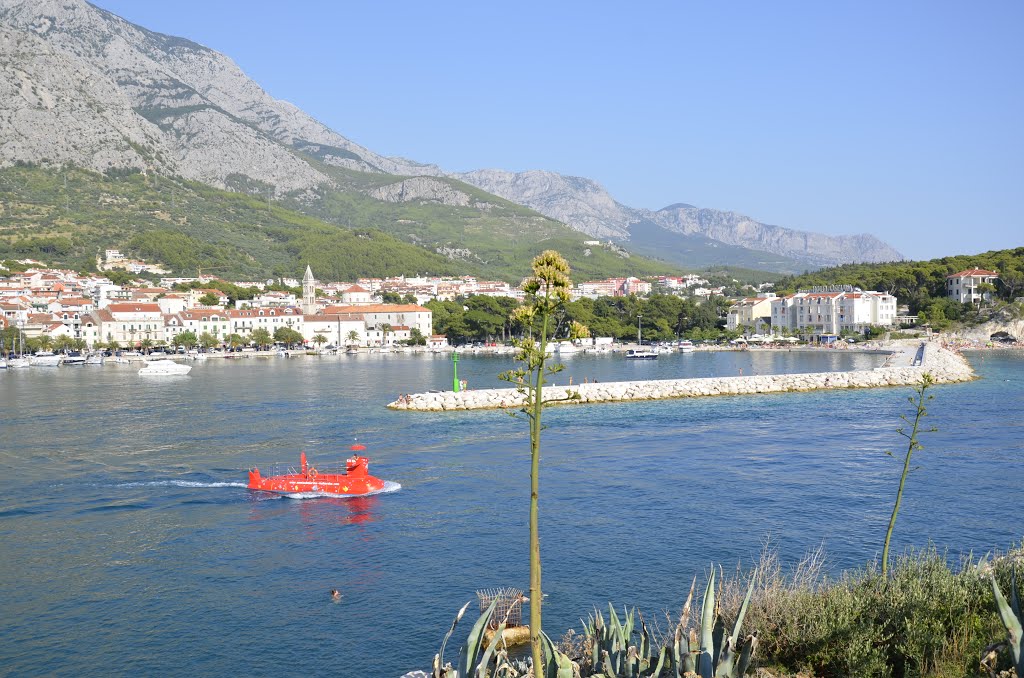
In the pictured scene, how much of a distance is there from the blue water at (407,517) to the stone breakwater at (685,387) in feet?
7.39

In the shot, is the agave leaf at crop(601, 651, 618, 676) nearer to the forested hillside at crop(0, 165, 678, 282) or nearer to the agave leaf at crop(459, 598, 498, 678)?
the agave leaf at crop(459, 598, 498, 678)

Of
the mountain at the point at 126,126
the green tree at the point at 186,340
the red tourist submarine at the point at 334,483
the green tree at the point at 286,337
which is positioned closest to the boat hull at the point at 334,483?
the red tourist submarine at the point at 334,483

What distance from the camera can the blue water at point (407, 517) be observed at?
37.7 feet

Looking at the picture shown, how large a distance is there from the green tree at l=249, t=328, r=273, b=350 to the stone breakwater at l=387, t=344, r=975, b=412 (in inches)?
1821

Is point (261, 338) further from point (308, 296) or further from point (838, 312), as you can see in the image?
point (838, 312)

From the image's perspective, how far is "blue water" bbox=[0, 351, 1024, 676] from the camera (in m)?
11.5

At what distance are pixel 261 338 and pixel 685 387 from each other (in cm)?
5252

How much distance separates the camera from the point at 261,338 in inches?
3174

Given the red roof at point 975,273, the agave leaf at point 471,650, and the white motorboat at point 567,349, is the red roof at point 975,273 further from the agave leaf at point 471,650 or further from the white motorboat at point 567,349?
the agave leaf at point 471,650

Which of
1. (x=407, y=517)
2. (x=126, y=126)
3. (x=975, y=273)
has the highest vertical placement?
(x=126, y=126)

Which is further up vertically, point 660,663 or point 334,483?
point 660,663

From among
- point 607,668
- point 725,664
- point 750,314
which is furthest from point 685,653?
point 750,314

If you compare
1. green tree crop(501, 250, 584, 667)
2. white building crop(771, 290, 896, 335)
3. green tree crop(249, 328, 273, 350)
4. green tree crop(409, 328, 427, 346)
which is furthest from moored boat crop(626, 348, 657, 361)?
green tree crop(501, 250, 584, 667)

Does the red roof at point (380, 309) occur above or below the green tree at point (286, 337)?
above
